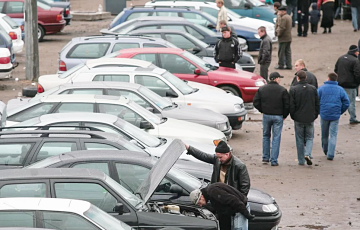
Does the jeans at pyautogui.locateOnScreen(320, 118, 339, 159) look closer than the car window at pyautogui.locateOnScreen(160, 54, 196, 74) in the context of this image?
Yes

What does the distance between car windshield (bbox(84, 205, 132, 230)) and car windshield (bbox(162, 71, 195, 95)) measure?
323 inches

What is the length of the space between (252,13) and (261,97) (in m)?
15.7

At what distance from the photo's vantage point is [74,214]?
611 cm

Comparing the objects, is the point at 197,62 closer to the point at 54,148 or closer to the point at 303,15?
the point at 54,148

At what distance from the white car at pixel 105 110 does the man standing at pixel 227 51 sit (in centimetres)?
614

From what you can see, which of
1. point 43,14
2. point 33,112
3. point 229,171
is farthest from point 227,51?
point 43,14

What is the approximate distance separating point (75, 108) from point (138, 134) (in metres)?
1.63

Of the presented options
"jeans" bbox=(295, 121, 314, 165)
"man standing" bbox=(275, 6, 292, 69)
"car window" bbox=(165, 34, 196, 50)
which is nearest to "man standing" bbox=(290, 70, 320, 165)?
"jeans" bbox=(295, 121, 314, 165)

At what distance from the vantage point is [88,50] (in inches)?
711

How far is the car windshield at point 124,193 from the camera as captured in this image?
24.5 feet

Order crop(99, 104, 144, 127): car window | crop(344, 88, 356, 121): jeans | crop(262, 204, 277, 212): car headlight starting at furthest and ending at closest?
crop(344, 88, 356, 121): jeans < crop(99, 104, 144, 127): car window < crop(262, 204, 277, 212): car headlight

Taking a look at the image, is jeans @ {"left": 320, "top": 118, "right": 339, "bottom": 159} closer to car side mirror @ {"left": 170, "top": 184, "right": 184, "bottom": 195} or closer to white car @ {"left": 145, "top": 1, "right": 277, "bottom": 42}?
car side mirror @ {"left": 170, "top": 184, "right": 184, "bottom": 195}

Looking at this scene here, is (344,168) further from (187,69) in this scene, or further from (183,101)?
(187,69)

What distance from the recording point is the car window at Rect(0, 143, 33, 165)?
30.5 ft
